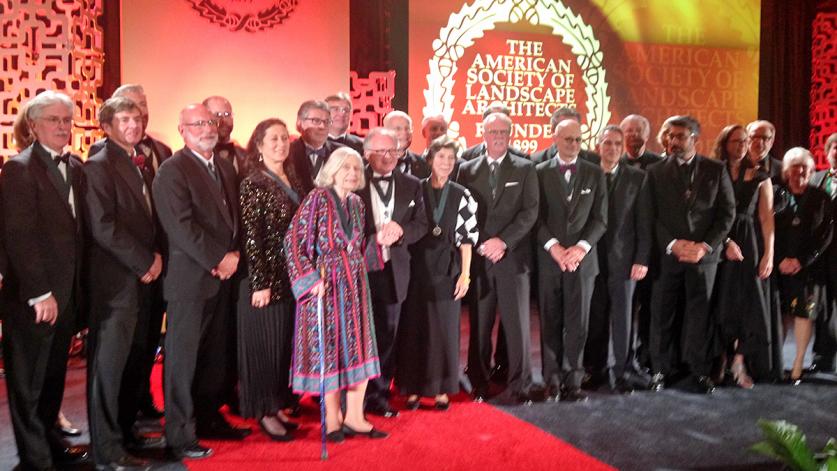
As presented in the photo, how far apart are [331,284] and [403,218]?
0.66 meters

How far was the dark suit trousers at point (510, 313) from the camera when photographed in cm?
493

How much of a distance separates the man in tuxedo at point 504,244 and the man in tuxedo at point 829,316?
2.16 m

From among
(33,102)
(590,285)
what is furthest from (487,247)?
(33,102)

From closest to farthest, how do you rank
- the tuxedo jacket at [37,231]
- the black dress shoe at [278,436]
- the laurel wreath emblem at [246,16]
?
the tuxedo jacket at [37,231] < the black dress shoe at [278,436] < the laurel wreath emblem at [246,16]

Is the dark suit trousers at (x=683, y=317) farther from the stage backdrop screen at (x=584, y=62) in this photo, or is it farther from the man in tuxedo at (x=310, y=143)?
the stage backdrop screen at (x=584, y=62)

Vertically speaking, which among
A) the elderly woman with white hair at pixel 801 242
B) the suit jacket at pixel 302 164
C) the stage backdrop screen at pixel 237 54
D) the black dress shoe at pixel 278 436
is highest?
the stage backdrop screen at pixel 237 54

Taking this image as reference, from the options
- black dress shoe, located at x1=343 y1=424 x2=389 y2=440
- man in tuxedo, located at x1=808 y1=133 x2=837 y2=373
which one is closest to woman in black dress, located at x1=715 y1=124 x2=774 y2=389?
man in tuxedo, located at x1=808 y1=133 x2=837 y2=373

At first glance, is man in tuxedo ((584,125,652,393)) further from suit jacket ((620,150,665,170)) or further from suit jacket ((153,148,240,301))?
suit jacket ((153,148,240,301))

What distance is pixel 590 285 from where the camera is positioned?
16.6 ft

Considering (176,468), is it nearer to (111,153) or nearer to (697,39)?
(111,153)

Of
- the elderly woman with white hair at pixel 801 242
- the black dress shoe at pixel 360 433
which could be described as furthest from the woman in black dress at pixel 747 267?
the black dress shoe at pixel 360 433

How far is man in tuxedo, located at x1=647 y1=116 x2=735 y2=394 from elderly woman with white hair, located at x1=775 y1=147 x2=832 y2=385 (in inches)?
23.7

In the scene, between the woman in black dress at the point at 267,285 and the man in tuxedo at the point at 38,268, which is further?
the woman in black dress at the point at 267,285

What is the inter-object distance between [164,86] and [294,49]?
1.28 m
